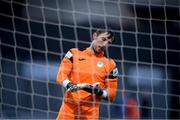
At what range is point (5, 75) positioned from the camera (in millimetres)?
6105

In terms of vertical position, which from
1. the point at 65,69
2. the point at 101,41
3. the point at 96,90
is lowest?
the point at 96,90

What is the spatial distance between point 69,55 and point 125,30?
0.83 m

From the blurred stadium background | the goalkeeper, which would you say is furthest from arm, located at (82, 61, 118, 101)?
the blurred stadium background

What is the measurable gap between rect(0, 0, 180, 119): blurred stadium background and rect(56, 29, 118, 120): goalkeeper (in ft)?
1.92

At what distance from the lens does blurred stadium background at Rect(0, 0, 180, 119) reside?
20.0 ft

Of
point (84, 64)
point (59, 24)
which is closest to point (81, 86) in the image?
point (84, 64)

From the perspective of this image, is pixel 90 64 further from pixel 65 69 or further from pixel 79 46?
pixel 79 46

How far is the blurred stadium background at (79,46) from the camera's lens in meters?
6.09

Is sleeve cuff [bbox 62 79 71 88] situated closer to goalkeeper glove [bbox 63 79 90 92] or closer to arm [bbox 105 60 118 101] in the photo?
goalkeeper glove [bbox 63 79 90 92]

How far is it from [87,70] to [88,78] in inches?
1.9

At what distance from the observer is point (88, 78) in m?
5.40

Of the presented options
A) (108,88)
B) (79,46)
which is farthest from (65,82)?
(79,46)

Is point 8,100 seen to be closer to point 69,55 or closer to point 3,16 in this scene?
point 3,16

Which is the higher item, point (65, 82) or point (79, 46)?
point (79, 46)
